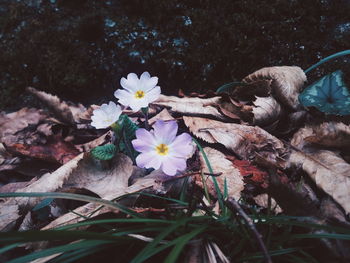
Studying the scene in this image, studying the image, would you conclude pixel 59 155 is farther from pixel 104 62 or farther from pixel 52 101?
pixel 104 62

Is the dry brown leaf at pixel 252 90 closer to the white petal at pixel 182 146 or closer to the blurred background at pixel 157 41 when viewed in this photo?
the blurred background at pixel 157 41

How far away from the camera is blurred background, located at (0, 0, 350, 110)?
1.67 metres

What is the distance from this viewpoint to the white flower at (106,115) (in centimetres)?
109

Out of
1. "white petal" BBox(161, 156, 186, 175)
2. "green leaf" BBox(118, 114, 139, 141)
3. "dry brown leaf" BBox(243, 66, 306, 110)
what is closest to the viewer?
"white petal" BBox(161, 156, 186, 175)

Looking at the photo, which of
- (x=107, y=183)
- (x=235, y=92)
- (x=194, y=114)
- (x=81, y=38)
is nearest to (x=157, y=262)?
(x=107, y=183)

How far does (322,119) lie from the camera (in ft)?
Answer: 4.52

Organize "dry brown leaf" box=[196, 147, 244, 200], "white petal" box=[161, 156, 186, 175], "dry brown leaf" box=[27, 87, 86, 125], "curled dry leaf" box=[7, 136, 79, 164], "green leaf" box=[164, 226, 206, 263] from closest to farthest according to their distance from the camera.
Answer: "green leaf" box=[164, 226, 206, 263] → "white petal" box=[161, 156, 186, 175] → "dry brown leaf" box=[196, 147, 244, 200] → "curled dry leaf" box=[7, 136, 79, 164] → "dry brown leaf" box=[27, 87, 86, 125]

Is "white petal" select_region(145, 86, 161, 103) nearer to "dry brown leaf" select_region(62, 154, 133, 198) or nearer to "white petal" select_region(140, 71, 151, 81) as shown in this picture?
"white petal" select_region(140, 71, 151, 81)

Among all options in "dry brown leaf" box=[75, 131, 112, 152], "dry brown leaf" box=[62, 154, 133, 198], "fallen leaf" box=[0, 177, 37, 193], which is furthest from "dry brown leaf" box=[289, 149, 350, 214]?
"fallen leaf" box=[0, 177, 37, 193]

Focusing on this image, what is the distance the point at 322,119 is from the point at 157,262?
3.16 feet

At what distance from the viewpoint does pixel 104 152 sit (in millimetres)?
1151

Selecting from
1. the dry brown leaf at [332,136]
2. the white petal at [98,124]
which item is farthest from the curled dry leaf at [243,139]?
the white petal at [98,124]

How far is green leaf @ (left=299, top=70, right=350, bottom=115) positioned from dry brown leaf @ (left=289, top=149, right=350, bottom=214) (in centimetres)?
28

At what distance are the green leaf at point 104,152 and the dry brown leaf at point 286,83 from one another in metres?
0.79
